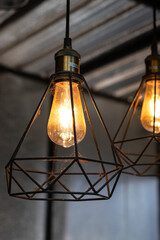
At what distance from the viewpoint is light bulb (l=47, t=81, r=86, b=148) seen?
0.79 metres

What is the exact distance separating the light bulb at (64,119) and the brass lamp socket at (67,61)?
3 centimetres

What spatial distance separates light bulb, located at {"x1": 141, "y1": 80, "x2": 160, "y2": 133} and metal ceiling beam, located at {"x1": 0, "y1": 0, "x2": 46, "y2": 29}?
0.78 metres

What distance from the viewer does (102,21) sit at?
1806 mm

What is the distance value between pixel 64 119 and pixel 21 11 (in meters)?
1.04

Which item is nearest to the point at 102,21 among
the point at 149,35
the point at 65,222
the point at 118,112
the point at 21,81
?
the point at 149,35

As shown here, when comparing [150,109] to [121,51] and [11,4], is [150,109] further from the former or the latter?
[121,51]

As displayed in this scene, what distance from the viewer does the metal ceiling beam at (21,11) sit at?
5.43ft

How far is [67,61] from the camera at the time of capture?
838mm

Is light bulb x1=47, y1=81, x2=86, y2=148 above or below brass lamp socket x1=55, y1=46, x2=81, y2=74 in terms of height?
below

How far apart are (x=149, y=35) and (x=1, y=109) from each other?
0.86 meters

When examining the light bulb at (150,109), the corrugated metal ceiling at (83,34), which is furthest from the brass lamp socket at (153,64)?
the corrugated metal ceiling at (83,34)

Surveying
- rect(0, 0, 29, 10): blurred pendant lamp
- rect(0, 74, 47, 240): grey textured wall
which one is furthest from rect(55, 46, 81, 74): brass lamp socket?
rect(0, 74, 47, 240): grey textured wall

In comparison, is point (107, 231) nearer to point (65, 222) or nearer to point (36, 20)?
point (65, 222)

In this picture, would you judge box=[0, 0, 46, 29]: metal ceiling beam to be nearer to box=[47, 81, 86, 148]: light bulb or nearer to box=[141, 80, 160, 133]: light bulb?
box=[141, 80, 160, 133]: light bulb
